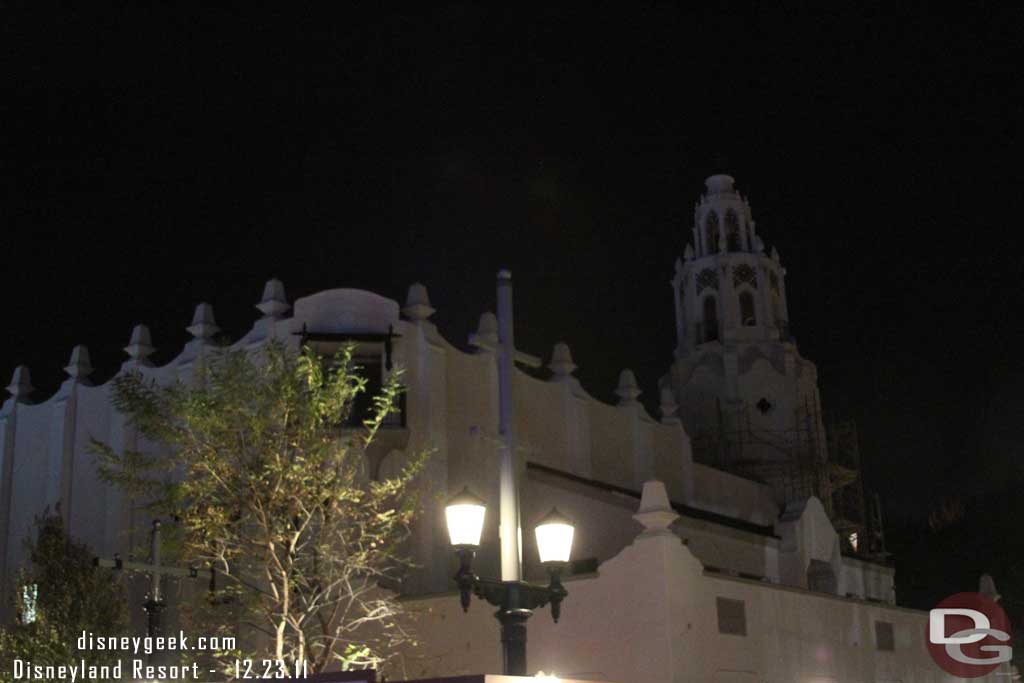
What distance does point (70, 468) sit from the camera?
117 feet

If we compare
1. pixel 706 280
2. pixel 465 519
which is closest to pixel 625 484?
pixel 706 280

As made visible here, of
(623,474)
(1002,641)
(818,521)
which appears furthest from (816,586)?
(623,474)

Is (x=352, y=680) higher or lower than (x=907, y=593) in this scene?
lower

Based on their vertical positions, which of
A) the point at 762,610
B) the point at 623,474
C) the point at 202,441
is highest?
the point at 623,474

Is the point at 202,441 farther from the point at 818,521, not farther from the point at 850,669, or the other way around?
the point at 818,521

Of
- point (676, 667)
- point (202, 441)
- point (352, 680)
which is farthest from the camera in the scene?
point (676, 667)

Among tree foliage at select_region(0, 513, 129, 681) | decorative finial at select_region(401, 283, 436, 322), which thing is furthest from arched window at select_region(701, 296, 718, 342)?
tree foliage at select_region(0, 513, 129, 681)

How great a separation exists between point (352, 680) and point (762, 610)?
15.3 meters

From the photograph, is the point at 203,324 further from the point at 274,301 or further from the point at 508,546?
the point at 508,546

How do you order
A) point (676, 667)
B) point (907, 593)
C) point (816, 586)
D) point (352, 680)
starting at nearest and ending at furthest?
point (352, 680) → point (676, 667) → point (816, 586) → point (907, 593)

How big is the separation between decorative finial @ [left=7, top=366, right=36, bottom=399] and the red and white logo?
26942 millimetres

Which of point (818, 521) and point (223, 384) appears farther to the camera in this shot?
point (818, 521)

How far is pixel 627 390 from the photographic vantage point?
40.4m

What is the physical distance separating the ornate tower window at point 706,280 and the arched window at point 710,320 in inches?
18.1
